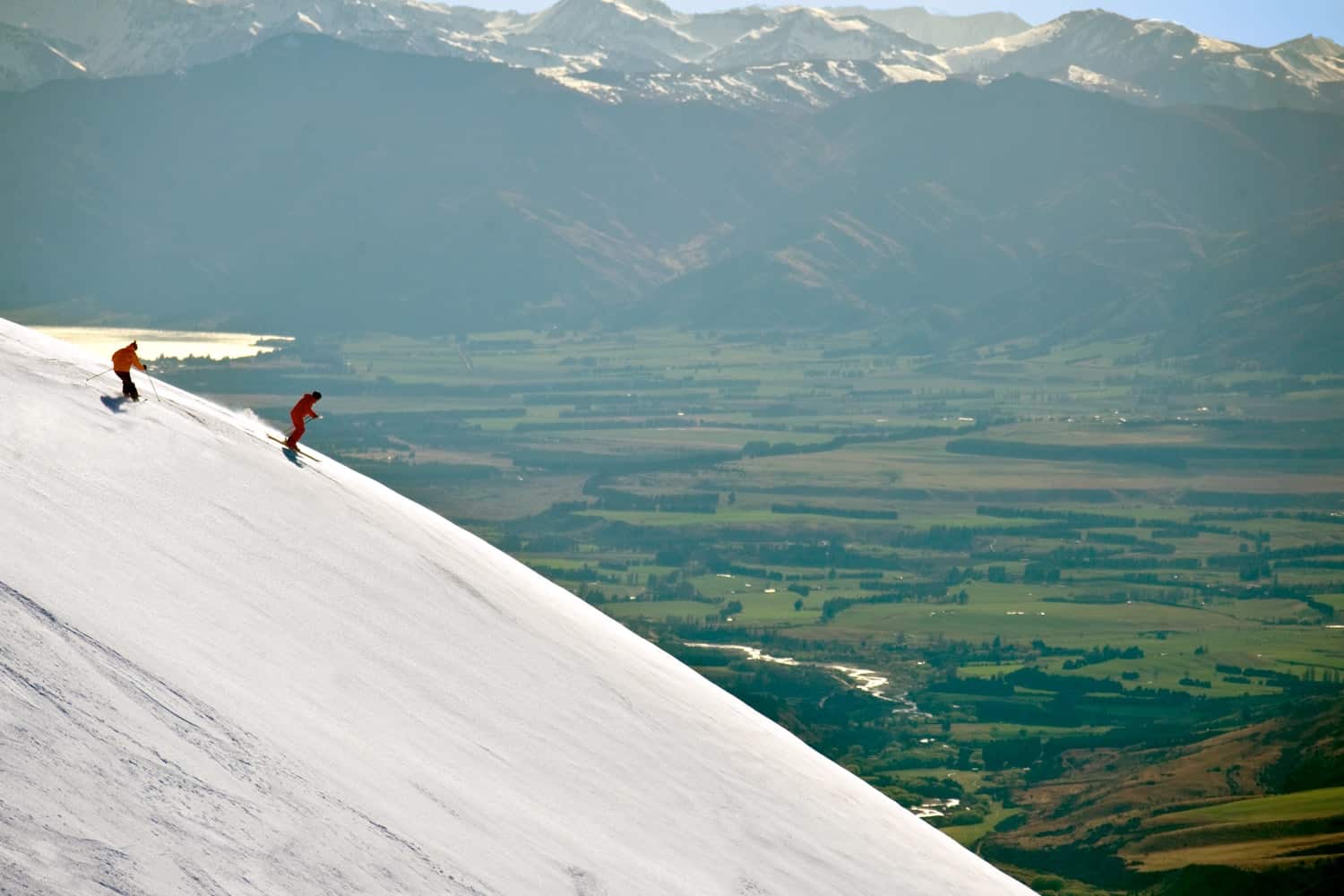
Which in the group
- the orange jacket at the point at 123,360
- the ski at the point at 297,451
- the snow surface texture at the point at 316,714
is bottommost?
the snow surface texture at the point at 316,714

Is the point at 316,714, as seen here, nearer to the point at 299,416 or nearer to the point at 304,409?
the point at 299,416

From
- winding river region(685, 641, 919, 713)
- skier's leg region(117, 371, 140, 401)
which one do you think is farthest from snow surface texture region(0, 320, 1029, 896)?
winding river region(685, 641, 919, 713)

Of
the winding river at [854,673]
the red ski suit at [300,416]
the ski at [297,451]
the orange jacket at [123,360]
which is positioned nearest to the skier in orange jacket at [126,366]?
the orange jacket at [123,360]

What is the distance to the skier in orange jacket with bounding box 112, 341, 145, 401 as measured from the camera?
22.3m

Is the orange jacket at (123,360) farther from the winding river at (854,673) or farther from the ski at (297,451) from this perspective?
the winding river at (854,673)

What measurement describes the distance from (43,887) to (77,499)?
24.0ft

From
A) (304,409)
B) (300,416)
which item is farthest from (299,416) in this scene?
(304,409)

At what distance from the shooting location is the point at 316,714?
60.2ft

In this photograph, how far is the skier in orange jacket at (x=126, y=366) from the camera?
22.3 meters

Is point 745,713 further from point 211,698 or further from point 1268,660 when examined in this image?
point 1268,660

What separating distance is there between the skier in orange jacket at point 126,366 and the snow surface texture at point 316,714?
1.13 ft

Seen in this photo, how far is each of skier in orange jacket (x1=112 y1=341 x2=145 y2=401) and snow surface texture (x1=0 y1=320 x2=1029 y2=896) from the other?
0.34 meters

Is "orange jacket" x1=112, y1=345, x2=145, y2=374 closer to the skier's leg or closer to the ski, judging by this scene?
the skier's leg

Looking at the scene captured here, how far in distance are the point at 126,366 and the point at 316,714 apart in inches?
260
